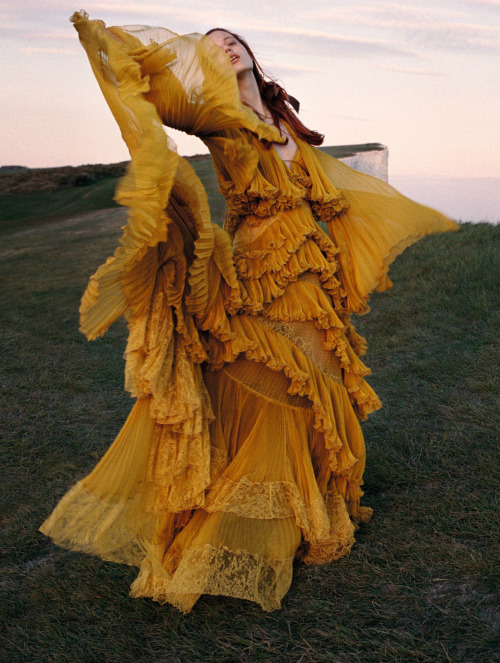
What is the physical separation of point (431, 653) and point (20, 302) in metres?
6.87

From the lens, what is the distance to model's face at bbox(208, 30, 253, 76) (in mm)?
2384

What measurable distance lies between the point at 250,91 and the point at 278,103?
18 centimetres

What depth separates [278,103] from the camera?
2.61 metres

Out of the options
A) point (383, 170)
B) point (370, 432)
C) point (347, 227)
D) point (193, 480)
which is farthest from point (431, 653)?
point (383, 170)

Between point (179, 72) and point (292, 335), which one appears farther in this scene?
point (292, 335)

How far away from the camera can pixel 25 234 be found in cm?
1403

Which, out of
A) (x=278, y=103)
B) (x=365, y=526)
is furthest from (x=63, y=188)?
(x=365, y=526)

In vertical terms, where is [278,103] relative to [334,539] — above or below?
above

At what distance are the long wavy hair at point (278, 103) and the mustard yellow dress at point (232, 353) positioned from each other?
0.27 ft

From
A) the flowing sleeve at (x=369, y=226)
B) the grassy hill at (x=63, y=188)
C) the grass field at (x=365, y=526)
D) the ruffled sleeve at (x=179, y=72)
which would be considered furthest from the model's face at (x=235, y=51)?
the grassy hill at (x=63, y=188)

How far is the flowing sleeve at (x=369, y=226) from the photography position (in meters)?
2.59

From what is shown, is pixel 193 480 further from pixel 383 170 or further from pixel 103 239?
pixel 383 170

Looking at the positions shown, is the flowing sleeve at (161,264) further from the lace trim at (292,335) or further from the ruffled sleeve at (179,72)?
the lace trim at (292,335)

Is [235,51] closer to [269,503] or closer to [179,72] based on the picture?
[179,72]
